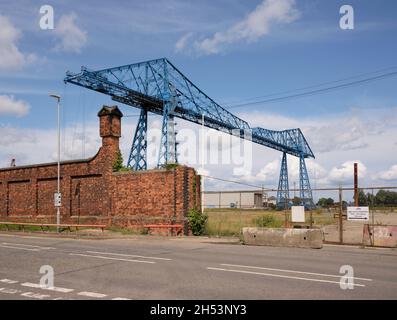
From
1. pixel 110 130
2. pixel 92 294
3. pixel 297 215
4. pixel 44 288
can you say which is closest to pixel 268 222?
pixel 297 215

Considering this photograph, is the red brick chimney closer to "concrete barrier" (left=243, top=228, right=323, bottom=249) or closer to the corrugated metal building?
the corrugated metal building

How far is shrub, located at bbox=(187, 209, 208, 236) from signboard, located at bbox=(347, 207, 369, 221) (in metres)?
8.26

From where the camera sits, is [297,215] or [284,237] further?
[297,215]

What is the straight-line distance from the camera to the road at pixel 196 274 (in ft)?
26.7

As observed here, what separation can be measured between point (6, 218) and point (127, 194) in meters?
13.1

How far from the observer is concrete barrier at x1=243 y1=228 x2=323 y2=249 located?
16.7 m

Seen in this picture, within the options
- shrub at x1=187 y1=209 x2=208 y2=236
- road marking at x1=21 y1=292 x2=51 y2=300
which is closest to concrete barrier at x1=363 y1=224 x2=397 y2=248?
shrub at x1=187 y1=209 x2=208 y2=236

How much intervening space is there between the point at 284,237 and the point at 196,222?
22.4ft

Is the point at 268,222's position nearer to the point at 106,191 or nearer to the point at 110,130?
the point at 106,191

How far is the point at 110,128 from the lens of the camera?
2588cm

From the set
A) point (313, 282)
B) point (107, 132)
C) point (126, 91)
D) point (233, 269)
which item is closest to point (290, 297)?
point (313, 282)

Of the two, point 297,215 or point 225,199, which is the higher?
point 225,199

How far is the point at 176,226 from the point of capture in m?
22.5

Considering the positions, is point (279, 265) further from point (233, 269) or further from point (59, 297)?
point (59, 297)
